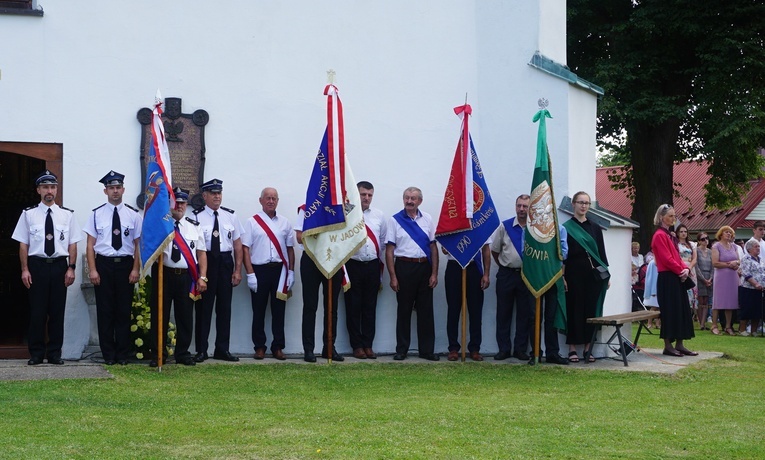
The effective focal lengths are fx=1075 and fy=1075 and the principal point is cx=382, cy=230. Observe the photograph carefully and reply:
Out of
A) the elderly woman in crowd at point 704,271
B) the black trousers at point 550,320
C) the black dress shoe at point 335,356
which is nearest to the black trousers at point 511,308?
the black trousers at point 550,320

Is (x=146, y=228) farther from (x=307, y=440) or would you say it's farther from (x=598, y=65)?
(x=598, y=65)

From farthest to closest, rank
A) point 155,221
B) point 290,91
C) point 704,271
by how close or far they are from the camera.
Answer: point 704,271
point 290,91
point 155,221

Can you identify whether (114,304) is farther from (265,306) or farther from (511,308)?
(511,308)

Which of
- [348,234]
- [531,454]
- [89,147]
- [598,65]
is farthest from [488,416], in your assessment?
[598,65]

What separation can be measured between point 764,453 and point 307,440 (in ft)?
9.73

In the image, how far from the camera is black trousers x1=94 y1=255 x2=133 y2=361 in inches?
428

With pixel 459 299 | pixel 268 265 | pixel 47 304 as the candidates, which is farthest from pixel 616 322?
pixel 47 304

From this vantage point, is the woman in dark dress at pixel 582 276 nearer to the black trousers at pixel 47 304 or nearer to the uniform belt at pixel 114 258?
the uniform belt at pixel 114 258

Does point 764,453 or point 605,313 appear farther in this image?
point 605,313

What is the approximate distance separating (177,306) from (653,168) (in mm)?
13454

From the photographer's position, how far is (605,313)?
12.5m

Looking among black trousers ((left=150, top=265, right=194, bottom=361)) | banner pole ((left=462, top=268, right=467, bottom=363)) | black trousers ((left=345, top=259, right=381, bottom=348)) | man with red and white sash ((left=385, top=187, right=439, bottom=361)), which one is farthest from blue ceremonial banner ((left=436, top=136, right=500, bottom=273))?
black trousers ((left=150, top=265, right=194, bottom=361))

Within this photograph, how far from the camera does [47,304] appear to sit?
1081 centimetres

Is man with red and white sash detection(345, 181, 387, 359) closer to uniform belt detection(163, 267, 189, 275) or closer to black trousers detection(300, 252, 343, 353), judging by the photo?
black trousers detection(300, 252, 343, 353)
